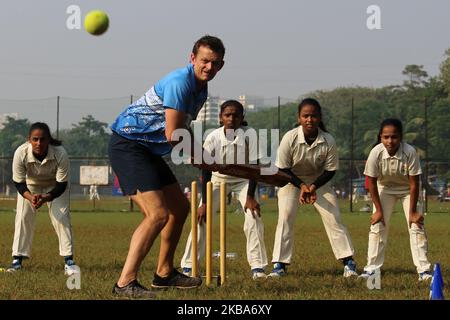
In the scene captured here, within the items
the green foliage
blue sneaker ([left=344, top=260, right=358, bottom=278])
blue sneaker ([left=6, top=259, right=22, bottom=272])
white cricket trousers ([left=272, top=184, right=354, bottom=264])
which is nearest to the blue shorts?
white cricket trousers ([left=272, top=184, right=354, bottom=264])

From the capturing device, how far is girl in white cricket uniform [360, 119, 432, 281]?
33.0 ft

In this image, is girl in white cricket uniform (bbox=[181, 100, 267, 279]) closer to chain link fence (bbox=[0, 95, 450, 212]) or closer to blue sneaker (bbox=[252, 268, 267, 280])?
blue sneaker (bbox=[252, 268, 267, 280])

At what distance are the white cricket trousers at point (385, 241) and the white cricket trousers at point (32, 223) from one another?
3.69 m

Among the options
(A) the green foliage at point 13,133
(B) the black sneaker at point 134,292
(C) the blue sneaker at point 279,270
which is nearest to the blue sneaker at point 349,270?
(C) the blue sneaker at point 279,270

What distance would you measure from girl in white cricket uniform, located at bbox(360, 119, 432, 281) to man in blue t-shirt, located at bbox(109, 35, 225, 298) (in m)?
2.81

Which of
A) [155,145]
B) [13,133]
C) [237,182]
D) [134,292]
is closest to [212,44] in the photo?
[155,145]

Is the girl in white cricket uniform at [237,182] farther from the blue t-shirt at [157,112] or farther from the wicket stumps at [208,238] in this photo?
the blue t-shirt at [157,112]

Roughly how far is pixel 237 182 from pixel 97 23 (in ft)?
9.27

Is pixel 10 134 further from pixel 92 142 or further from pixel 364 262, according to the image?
pixel 364 262

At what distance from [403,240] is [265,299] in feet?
32.1

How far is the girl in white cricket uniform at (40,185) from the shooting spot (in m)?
11.0

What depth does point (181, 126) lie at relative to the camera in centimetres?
764

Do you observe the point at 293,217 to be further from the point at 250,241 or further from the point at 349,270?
the point at 349,270

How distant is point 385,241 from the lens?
10.3 meters
